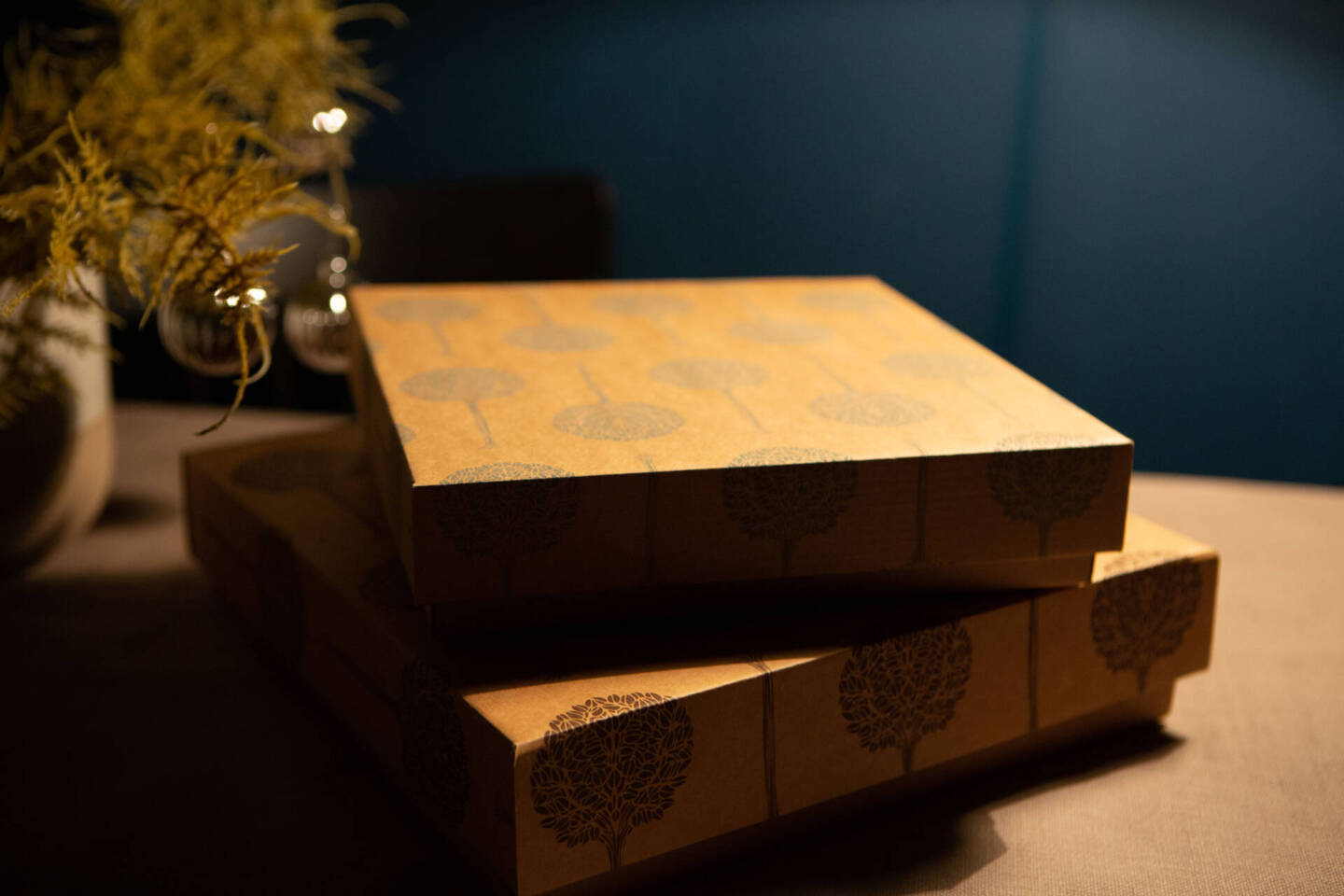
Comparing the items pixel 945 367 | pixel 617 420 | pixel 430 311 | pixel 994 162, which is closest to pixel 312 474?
pixel 430 311

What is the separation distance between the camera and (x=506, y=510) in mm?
405

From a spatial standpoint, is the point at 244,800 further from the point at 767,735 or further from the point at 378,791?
the point at 767,735

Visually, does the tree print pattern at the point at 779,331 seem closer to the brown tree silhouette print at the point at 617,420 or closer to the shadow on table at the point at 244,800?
the brown tree silhouette print at the point at 617,420

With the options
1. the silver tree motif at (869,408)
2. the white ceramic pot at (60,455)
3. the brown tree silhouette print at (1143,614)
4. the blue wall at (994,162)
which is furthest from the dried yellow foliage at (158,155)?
the blue wall at (994,162)

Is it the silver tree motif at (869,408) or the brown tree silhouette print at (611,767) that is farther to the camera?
the silver tree motif at (869,408)

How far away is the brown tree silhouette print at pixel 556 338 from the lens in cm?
57

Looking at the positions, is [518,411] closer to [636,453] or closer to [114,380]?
[636,453]

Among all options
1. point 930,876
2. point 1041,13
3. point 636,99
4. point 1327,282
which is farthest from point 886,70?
point 930,876

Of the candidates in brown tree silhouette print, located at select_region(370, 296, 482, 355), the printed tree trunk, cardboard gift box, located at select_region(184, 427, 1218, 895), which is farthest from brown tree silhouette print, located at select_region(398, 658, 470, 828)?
brown tree silhouette print, located at select_region(370, 296, 482, 355)

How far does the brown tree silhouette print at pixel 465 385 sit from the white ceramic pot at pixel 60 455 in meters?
0.22

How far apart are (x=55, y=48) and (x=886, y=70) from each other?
1.09m

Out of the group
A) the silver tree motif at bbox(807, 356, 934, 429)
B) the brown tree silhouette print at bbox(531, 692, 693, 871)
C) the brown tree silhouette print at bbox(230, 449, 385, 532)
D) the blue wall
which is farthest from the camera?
the blue wall

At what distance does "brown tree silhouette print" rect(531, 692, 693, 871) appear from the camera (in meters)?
0.37

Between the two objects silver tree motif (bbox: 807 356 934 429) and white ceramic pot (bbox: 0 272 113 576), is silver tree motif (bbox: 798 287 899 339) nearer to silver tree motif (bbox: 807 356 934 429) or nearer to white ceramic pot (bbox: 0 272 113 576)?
silver tree motif (bbox: 807 356 934 429)
